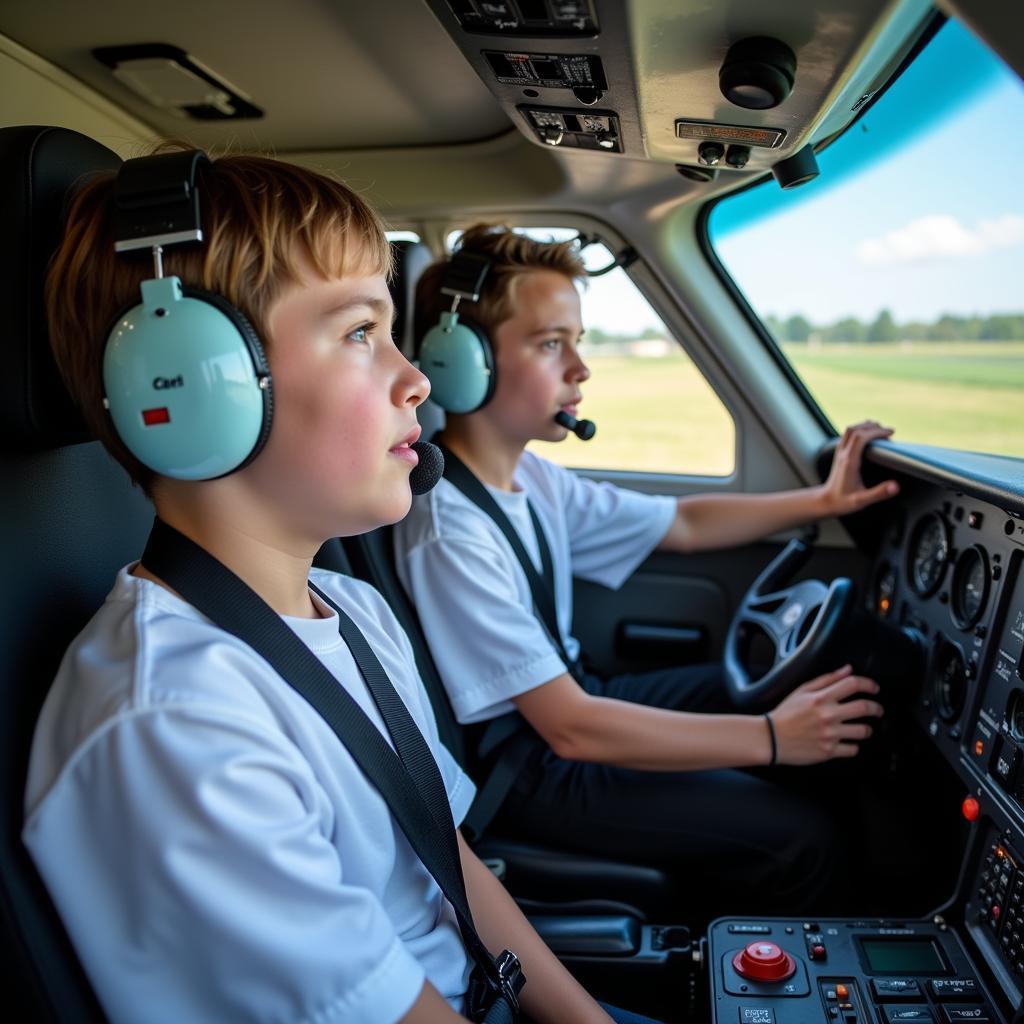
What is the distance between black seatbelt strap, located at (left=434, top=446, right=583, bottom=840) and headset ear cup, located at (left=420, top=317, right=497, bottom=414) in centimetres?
12

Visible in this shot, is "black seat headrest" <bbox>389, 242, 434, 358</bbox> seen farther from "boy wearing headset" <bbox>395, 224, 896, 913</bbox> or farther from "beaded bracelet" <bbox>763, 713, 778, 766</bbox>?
"beaded bracelet" <bbox>763, 713, 778, 766</bbox>

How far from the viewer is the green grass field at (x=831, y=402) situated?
2617 millimetres

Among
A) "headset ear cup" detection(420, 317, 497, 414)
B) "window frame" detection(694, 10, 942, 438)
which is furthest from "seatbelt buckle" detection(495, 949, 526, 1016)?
"window frame" detection(694, 10, 942, 438)

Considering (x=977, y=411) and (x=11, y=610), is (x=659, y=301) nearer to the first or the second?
(x=11, y=610)

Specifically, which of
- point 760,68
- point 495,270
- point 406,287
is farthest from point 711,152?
point 406,287

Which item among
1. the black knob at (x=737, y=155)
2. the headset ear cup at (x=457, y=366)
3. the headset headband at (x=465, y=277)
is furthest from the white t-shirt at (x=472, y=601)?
the black knob at (x=737, y=155)

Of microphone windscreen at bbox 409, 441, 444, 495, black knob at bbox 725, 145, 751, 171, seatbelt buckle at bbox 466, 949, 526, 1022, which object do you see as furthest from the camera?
black knob at bbox 725, 145, 751, 171

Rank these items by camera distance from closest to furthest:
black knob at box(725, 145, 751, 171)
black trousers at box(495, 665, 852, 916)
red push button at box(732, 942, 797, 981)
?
1. red push button at box(732, 942, 797, 981)
2. black knob at box(725, 145, 751, 171)
3. black trousers at box(495, 665, 852, 916)

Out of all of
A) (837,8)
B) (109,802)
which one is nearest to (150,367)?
(109,802)

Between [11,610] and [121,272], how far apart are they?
0.36 metres

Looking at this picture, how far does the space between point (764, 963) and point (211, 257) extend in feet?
3.91

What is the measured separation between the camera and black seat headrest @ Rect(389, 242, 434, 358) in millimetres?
1997

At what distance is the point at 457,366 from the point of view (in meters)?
1.79

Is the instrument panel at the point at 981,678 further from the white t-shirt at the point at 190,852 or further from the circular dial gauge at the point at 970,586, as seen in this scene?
the white t-shirt at the point at 190,852
